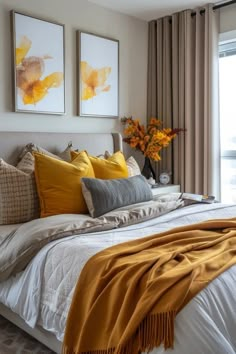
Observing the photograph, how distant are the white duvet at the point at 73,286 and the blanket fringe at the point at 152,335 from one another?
3cm

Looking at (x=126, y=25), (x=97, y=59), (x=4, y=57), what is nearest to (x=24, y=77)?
(x=4, y=57)

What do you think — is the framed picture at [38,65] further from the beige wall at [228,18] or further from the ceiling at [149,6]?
the beige wall at [228,18]

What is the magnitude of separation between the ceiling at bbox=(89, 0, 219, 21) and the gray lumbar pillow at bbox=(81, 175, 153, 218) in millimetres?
1907

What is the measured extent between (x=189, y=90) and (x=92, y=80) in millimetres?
1023

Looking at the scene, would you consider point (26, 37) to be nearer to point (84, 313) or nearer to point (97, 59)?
point (97, 59)

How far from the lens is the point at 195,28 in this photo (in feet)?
13.4

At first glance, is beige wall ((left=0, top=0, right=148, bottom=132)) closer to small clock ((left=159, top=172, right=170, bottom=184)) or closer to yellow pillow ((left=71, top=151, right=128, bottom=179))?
yellow pillow ((left=71, top=151, right=128, bottom=179))

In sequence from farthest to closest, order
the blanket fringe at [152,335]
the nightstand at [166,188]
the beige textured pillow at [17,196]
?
the nightstand at [166,188]
the beige textured pillow at [17,196]
the blanket fringe at [152,335]

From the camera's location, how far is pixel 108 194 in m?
2.79

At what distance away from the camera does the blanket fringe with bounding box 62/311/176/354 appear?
146 cm

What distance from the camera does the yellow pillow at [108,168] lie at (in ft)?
10.4

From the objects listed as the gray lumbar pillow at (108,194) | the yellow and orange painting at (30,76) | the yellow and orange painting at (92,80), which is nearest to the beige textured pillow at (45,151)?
the yellow and orange painting at (30,76)

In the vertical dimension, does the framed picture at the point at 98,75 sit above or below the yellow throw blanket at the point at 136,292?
above

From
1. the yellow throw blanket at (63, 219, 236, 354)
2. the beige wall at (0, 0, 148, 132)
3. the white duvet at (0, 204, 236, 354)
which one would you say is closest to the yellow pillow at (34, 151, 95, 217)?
the white duvet at (0, 204, 236, 354)
